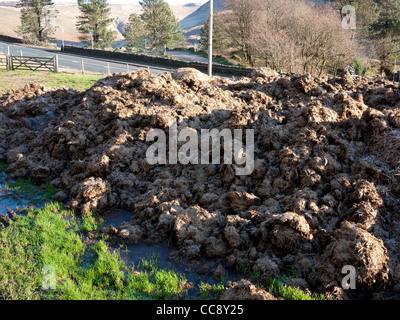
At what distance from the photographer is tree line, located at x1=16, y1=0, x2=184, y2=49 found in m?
46.8

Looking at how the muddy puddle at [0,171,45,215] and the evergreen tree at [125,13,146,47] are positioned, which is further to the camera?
the evergreen tree at [125,13,146,47]

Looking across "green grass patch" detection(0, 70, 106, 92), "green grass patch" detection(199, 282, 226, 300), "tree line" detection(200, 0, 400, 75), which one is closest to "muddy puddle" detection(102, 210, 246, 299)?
"green grass patch" detection(199, 282, 226, 300)

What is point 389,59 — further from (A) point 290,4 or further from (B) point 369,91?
(B) point 369,91

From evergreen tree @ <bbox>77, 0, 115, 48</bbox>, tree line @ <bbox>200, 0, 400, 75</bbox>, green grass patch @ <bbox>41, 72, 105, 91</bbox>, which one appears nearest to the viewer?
green grass patch @ <bbox>41, 72, 105, 91</bbox>

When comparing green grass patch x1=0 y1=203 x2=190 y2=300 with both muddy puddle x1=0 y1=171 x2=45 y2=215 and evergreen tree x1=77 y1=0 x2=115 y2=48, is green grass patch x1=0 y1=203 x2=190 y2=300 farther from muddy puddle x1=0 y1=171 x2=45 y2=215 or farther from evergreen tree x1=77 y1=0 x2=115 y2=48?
evergreen tree x1=77 y1=0 x2=115 y2=48

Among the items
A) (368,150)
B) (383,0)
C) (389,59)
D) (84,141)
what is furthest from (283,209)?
(383,0)

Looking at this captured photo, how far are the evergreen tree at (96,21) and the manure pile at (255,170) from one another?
4164 centimetres

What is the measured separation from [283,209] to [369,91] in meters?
4.26

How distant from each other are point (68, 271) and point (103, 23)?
49.5 m

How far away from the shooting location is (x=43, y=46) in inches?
1655

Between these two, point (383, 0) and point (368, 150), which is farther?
point (383, 0)

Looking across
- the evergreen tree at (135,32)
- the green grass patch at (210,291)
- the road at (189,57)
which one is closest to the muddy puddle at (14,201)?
the green grass patch at (210,291)
